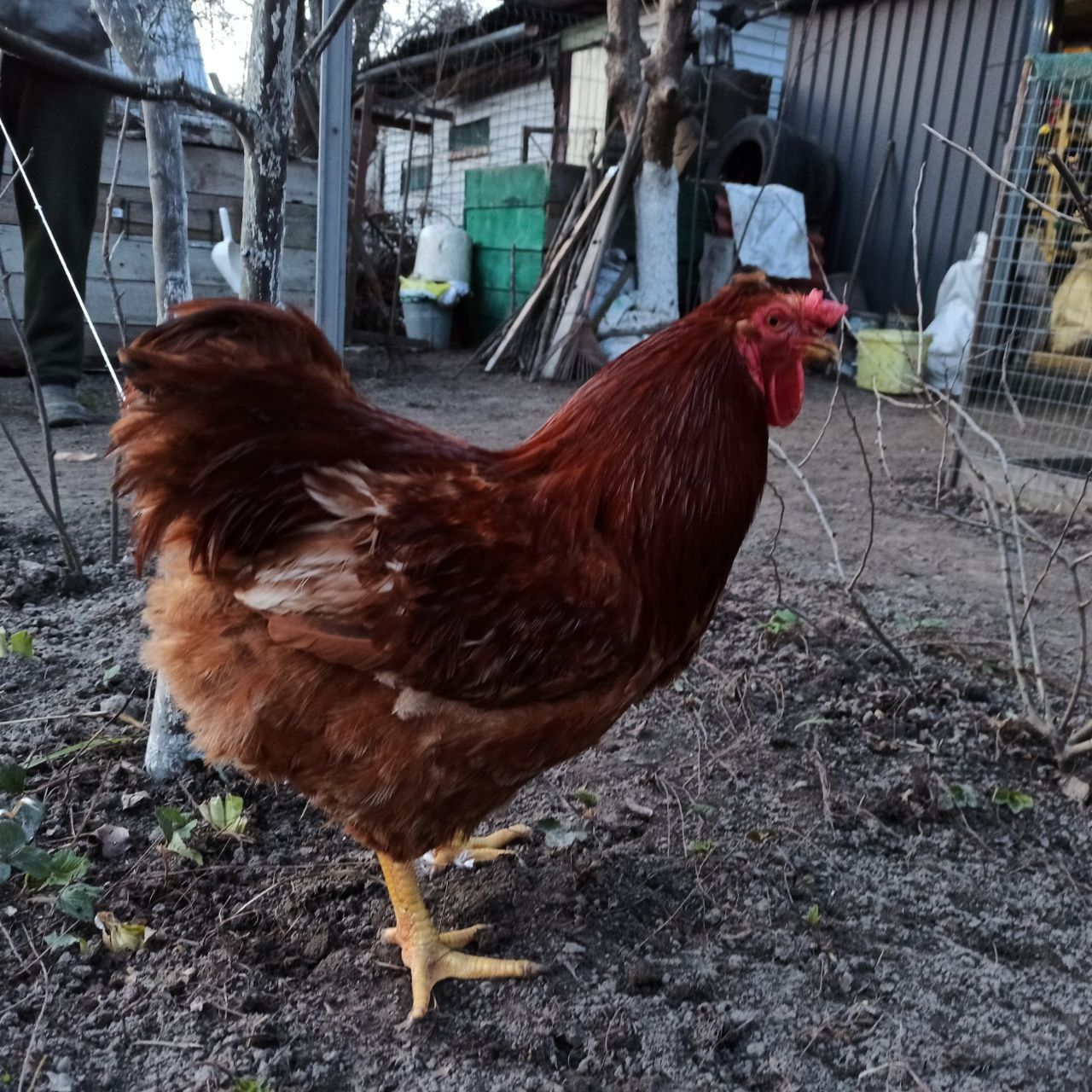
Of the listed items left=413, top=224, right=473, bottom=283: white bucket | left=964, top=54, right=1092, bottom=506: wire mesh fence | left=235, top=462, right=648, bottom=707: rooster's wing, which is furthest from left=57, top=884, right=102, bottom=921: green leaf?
left=413, top=224, right=473, bottom=283: white bucket

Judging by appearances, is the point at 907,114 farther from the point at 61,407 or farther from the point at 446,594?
the point at 446,594

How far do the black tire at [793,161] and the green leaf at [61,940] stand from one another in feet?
36.7

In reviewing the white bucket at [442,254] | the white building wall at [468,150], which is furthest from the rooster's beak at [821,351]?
the white building wall at [468,150]

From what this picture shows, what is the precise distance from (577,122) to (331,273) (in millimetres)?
12904

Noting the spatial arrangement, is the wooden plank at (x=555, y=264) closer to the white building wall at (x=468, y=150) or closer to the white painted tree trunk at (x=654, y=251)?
the white painted tree trunk at (x=654, y=251)

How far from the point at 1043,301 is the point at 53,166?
245 inches

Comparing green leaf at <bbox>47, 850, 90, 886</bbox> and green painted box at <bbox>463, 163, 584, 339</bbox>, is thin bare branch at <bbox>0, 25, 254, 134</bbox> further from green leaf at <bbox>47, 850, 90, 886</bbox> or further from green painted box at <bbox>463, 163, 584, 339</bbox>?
green painted box at <bbox>463, 163, 584, 339</bbox>

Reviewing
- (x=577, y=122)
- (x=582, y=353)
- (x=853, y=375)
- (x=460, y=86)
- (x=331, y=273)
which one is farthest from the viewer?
(x=460, y=86)

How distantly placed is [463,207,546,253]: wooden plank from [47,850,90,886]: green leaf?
9744mm

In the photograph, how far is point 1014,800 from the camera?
8.51ft

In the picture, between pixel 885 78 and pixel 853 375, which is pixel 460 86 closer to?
pixel 885 78

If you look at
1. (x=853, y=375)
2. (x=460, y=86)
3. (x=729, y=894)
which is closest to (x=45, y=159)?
(x=729, y=894)

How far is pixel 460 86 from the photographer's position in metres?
16.2

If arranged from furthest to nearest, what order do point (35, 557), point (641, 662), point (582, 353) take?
A: point (582, 353)
point (35, 557)
point (641, 662)
